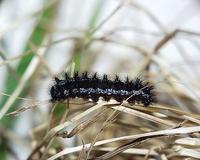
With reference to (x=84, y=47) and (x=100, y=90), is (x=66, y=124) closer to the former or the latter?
(x=100, y=90)

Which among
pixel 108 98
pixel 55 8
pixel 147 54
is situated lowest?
pixel 108 98

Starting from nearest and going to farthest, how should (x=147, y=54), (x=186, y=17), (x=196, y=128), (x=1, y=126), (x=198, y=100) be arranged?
(x=196, y=128)
(x=198, y=100)
(x=147, y=54)
(x=1, y=126)
(x=186, y=17)

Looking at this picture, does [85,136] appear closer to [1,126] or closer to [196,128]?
[1,126]

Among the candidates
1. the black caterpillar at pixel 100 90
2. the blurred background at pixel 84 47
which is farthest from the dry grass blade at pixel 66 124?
the blurred background at pixel 84 47

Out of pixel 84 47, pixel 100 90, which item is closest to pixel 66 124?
pixel 100 90

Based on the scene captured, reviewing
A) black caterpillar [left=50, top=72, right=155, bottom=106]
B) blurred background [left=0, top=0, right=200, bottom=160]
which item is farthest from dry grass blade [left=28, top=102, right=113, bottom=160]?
blurred background [left=0, top=0, right=200, bottom=160]

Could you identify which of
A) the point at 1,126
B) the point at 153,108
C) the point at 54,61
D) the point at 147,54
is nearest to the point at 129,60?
the point at 54,61
